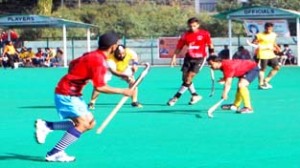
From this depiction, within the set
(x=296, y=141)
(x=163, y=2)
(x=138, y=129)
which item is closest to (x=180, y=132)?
(x=138, y=129)

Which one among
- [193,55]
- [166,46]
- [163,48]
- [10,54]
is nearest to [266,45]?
[193,55]

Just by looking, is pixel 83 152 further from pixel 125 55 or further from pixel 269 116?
pixel 125 55

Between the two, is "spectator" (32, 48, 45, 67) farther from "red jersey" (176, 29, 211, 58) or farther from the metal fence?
"red jersey" (176, 29, 211, 58)

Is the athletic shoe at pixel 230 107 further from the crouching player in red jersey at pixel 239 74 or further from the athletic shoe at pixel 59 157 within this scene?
the athletic shoe at pixel 59 157

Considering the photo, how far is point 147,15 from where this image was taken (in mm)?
61844

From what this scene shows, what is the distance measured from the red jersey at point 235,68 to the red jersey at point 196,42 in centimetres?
269

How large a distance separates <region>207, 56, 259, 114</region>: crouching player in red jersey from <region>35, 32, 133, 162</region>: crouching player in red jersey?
5.06 metres

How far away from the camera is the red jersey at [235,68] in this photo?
48.9ft

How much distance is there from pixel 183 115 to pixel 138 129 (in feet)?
7.48

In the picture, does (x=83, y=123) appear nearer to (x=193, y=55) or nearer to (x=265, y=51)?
(x=193, y=55)

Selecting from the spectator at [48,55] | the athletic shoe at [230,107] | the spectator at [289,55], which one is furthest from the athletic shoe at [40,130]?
the spectator at [48,55]

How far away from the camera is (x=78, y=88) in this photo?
32.6ft

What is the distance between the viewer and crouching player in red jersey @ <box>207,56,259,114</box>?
1480cm

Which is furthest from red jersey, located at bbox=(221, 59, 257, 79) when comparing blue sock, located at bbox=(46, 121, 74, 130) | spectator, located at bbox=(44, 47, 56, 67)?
spectator, located at bbox=(44, 47, 56, 67)
